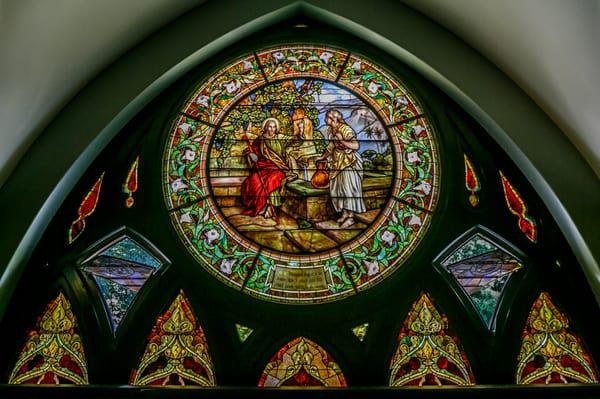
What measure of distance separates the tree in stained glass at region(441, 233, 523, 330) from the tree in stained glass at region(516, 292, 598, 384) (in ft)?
1.08

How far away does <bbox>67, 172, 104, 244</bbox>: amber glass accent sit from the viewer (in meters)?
7.96

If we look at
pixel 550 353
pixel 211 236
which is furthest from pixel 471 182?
pixel 211 236

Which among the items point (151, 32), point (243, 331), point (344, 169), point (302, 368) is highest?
point (151, 32)

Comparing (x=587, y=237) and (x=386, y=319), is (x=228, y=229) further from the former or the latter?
(x=587, y=237)

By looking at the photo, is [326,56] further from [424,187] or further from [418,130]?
[424,187]

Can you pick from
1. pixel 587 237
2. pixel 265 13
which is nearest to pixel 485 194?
pixel 587 237

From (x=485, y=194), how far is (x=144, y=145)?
2965 mm

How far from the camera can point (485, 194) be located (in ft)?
27.0

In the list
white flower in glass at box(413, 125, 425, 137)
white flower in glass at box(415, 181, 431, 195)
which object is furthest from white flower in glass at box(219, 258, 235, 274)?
white flower in glass at box(413, 125, 425, 137)

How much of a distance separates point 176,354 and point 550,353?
9.85 feet

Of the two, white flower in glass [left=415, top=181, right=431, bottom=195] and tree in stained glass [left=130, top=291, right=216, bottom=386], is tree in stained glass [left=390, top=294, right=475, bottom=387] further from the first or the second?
tree in stained glass [left=130, top=291, right=216, bottom=386]

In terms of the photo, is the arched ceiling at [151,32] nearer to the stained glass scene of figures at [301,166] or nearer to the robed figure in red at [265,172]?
the stained glass scene of figures at [301,166]

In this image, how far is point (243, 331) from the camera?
7746 millimetres

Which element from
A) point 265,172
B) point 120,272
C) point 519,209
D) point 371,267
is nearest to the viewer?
point 120,272
